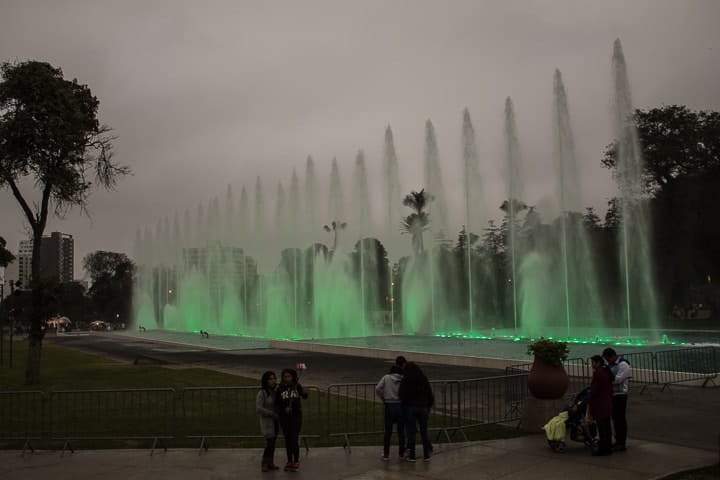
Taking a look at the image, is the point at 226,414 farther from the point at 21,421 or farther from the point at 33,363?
the point at 33,363

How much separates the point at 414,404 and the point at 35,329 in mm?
16895

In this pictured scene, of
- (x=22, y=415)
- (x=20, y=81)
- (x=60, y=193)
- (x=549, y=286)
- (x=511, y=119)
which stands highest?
(x=511, y=119)

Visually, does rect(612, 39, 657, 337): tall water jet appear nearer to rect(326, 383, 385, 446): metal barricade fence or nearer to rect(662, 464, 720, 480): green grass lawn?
rect(326, 383, 385, 446): metal barricade fence

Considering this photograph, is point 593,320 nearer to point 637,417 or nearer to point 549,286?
point 549,286

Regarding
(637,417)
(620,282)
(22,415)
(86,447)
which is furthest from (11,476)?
(620,282)

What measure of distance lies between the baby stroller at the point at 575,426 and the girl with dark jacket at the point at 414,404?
1919 millimetres

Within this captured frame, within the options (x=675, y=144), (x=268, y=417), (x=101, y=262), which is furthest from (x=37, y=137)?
(x=101, y=262)

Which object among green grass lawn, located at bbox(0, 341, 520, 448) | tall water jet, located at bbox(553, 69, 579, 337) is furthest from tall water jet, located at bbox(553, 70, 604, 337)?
green grass lawn, located at bbox(0, 341, 520, 448)

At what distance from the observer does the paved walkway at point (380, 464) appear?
874cm

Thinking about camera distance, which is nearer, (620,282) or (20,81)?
(20,81)

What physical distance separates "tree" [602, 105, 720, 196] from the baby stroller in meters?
48.1

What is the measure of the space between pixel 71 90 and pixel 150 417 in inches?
587

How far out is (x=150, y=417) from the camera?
45.1ft

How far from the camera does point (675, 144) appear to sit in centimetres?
5488
